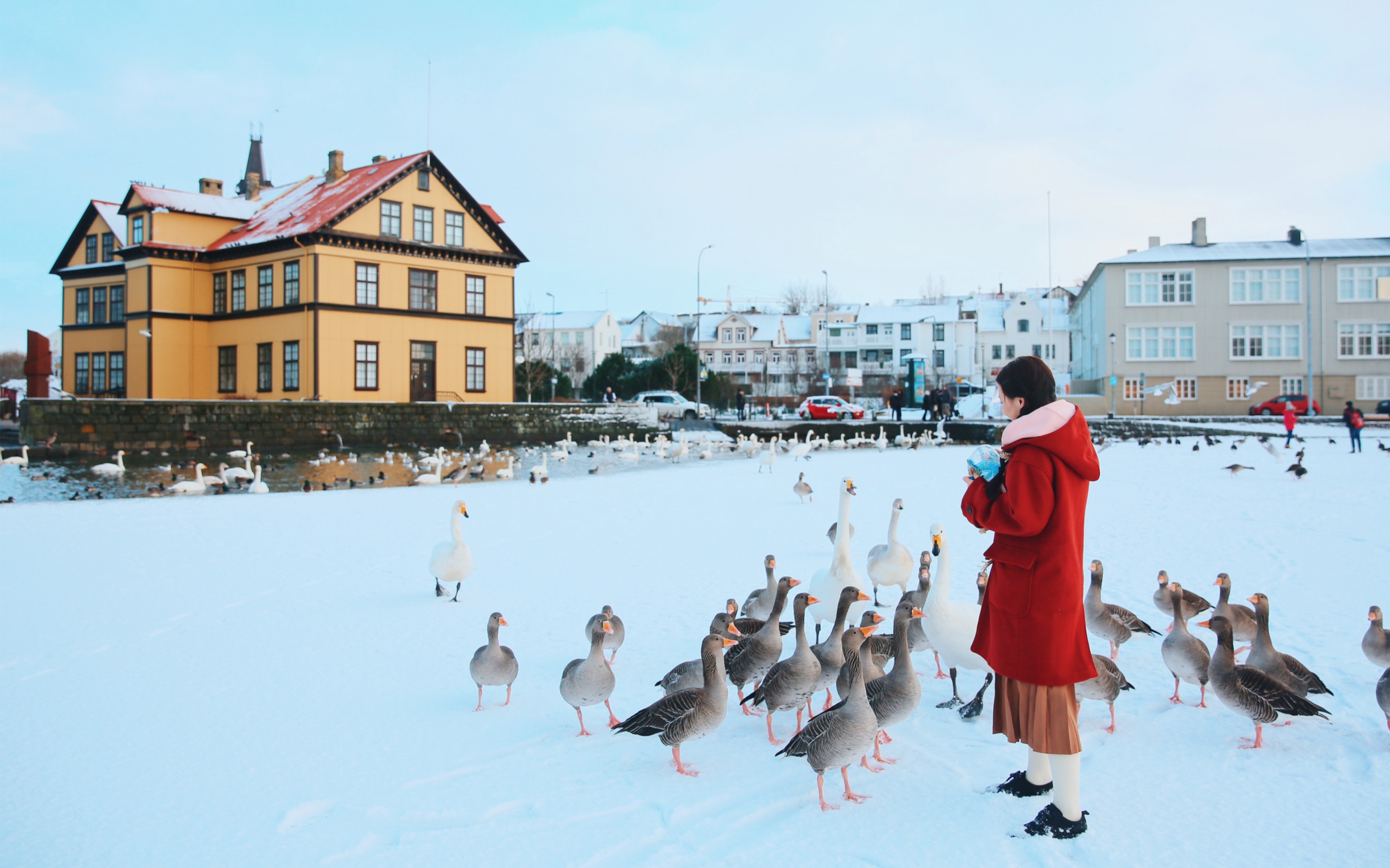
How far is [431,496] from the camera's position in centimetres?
1644

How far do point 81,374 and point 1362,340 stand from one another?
69.7 m

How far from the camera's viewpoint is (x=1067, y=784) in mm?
3410

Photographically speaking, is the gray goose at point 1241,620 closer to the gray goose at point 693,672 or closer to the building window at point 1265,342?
the gray goose at point 693,672

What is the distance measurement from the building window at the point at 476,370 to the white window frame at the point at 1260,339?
41.3 metres

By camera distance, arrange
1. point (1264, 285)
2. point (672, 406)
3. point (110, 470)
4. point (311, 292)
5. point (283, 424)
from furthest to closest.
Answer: point (672, 406), point (1264, 285), point (311, 292), point (283, 424), point (110, 470)

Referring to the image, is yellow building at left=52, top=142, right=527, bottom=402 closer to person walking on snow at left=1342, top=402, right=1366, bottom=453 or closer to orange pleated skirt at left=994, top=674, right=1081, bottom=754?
person walking on snow at left=1342, top=402, right=1366, bottom=453

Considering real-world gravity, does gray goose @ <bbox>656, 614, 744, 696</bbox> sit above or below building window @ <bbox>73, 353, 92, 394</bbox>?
below

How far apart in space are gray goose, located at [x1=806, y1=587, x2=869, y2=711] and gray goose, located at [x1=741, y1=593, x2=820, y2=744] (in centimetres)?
14

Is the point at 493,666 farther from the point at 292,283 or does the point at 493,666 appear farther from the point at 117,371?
the point at 117,371

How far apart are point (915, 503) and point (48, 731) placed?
1162 cm

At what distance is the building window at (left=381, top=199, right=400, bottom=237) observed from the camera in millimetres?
37000

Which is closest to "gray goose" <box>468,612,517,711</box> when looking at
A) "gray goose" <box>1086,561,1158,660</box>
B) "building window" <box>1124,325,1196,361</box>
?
"gray goose" <box>1086,561,1158,660</box>

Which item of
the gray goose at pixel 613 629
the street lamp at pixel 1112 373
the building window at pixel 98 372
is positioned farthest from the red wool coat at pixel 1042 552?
the building window at pixel 98 372

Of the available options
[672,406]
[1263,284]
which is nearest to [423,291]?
[672,406]
